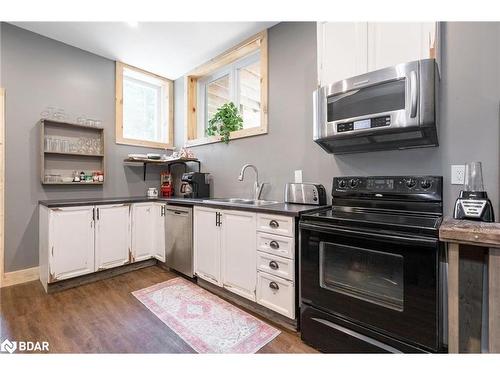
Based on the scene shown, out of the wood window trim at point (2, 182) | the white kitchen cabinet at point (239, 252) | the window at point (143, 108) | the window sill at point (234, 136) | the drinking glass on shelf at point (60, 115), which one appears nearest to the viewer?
the white kitchen cabinet at point (239, 252)

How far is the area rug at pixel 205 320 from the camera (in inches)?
62.2

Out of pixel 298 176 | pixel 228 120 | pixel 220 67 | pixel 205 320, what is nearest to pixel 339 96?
pixel 298 176

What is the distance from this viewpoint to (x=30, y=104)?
2.65 metres

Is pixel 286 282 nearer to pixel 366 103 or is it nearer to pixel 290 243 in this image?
pixel 290 243

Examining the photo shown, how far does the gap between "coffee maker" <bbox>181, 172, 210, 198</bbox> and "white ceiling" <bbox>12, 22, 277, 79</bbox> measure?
1.58 m

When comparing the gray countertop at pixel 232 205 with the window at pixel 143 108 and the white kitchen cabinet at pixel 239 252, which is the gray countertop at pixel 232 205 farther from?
the window at pixel 143 108

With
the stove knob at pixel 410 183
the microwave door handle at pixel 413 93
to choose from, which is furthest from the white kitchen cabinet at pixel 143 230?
the microwave door handle at pixel 413 93

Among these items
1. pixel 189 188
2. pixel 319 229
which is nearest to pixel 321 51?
pixel 319 229

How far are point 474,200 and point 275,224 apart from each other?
45.3 inches

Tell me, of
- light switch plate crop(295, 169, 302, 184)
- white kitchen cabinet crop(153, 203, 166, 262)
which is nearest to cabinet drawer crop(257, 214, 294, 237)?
light switch plate crop(295, 169, 302, 184)

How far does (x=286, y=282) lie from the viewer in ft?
5.62

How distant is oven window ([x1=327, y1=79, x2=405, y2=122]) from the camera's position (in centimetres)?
142

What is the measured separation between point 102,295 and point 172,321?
36.1 inches
